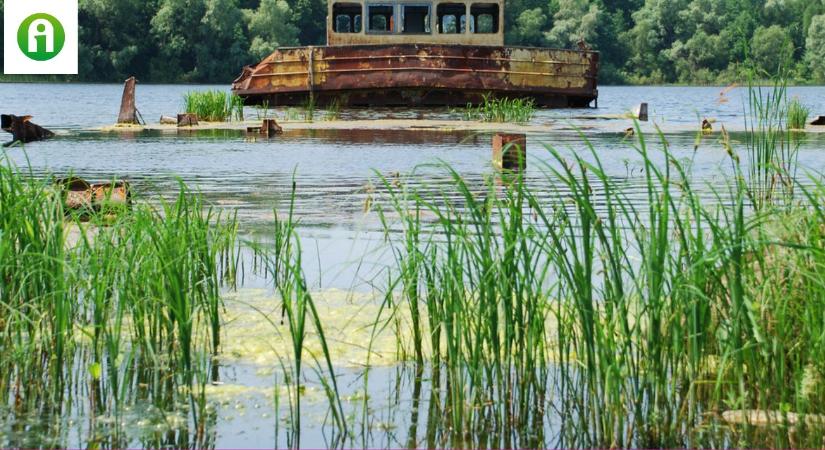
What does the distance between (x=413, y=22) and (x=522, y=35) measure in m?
49.3

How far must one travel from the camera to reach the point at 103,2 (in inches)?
2758

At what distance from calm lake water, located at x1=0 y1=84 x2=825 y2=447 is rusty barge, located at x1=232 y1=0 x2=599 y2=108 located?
10.0 feet

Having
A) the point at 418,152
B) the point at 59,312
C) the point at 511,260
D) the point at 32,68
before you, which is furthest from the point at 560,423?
the point at 32,68

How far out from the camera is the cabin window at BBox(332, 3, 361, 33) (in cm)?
2898

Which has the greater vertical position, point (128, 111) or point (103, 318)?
point (128, 111)

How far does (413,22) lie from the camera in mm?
29547

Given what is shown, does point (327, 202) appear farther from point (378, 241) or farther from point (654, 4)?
point (654, 4)

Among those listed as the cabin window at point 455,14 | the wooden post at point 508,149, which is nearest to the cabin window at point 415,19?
the cabin window at point 455,14

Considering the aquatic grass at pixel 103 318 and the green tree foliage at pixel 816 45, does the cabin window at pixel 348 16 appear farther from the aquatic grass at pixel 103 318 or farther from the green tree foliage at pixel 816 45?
the green tree foliage at pixel 816 45

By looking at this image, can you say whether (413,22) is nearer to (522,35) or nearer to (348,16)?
(348,16)

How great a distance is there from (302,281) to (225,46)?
7001 cm

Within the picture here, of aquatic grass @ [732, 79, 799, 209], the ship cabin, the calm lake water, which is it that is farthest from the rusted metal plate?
aquatic grass @ [732, 79, 799, 209]

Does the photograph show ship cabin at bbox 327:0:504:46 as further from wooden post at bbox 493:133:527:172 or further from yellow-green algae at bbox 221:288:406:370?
yellow-green algae at bbox 221:288:406:370

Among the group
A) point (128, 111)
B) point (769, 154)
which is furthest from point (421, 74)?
point (769, 154)
